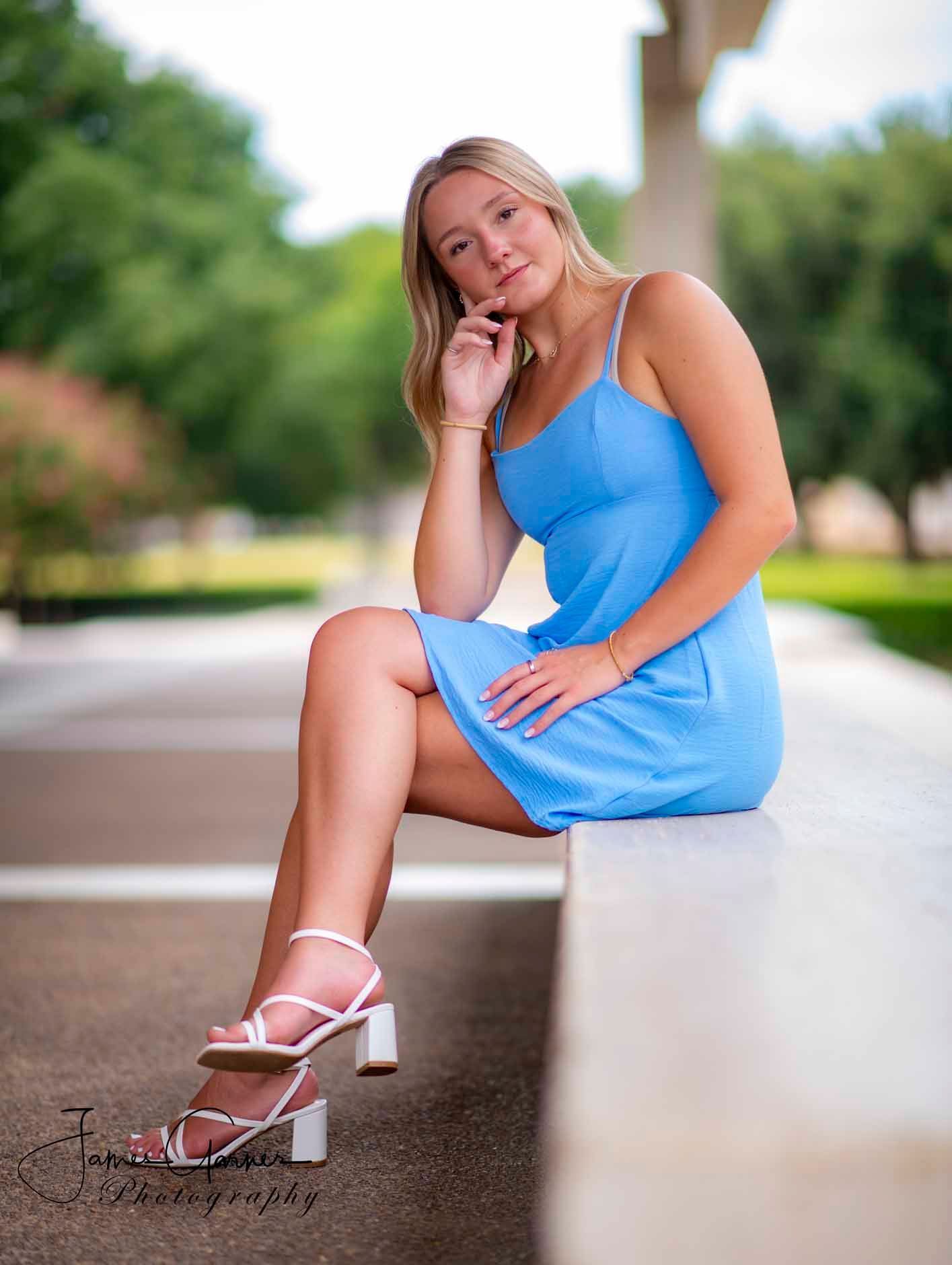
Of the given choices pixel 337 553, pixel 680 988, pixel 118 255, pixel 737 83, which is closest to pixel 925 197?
pixel 737 83

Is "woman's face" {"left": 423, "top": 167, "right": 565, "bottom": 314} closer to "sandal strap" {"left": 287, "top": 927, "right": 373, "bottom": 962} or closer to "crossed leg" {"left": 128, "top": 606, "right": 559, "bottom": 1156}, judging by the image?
"crossed leg" {"left": 128, "top": 606, "right": 559, "bottom": 1156}

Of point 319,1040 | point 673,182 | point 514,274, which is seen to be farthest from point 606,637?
point 673,182

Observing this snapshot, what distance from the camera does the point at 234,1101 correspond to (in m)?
1.94

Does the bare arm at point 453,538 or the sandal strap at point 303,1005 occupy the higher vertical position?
the bare arm at point 453,538

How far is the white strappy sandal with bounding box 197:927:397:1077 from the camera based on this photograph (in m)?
1.70

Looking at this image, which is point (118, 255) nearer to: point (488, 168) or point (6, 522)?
point (6, 522)

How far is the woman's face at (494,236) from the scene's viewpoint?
220 cm

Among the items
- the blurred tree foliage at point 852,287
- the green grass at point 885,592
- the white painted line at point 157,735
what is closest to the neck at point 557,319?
the white painted line at point 157,735

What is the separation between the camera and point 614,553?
2.08 meters

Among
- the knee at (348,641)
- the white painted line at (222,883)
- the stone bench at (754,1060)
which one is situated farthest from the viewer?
the white painted line at (222,883)

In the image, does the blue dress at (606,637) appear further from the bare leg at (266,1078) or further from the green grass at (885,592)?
the green grass at (885,592)

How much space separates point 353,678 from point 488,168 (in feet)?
2.86

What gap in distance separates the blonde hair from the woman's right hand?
3cm
